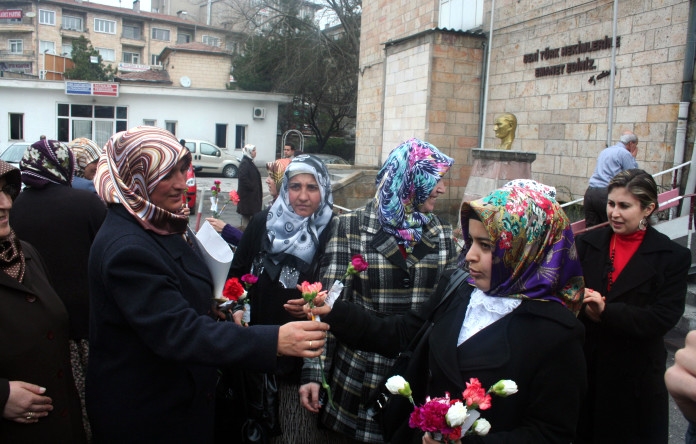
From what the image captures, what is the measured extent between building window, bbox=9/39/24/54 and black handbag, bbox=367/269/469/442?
216ft

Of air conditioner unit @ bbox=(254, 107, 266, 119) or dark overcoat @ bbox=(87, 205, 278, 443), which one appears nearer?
dark overcoat @ bbox=(87, 205, 278, 443)

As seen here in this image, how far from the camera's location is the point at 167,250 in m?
2.01

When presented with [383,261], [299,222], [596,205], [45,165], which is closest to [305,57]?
[596,205]

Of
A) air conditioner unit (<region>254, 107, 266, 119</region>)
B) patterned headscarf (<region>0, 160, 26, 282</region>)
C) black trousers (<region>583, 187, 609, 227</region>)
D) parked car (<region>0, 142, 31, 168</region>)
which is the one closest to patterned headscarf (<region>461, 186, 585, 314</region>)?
patterned headscarf (<region>0, 160, 26, 282</region>)

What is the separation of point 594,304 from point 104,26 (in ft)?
211

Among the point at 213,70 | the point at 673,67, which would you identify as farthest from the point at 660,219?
the point at 213,70

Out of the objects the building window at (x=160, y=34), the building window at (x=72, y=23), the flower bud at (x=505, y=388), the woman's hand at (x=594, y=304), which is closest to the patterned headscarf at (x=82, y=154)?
the woman's hand at (x=594, y=304)

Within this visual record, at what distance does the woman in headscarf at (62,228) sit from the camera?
3.17m

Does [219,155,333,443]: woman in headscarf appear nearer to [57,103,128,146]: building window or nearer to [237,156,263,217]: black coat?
[237,156,263,217]: black coat

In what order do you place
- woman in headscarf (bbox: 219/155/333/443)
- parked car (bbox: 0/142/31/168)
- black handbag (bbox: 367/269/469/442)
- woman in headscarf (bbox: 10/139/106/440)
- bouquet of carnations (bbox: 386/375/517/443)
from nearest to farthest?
bouquet of carnations (bbox: 386/375/517/443), black handbag (bbox: 367/269/469/442), woman in headscarf (bbox: 219/155/333/443), woman in headscarf (bbox: 10/139/106/440), parked car (bbox: 0/142/31/168)

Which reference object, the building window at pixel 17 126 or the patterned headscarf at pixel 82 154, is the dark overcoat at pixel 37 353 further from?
the building window at pixel 17 126

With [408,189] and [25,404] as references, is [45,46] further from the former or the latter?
[25,404]

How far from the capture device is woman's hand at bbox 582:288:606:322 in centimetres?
259

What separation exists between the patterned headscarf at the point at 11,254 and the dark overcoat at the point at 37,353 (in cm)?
4
